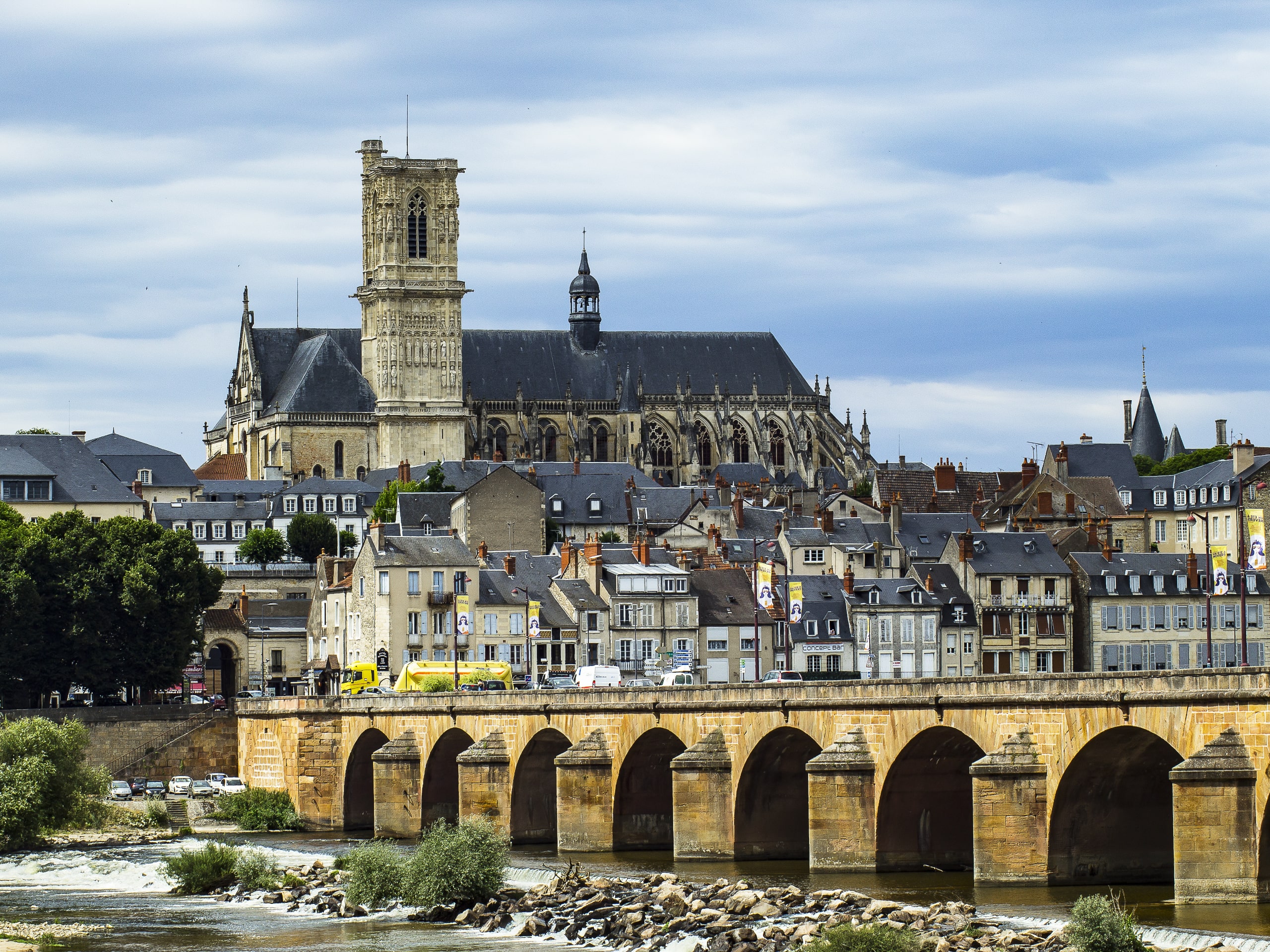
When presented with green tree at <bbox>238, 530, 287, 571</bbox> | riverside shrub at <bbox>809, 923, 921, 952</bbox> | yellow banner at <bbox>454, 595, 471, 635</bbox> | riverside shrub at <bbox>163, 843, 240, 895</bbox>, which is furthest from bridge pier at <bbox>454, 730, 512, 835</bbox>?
green tree at <bbox>238, 530, 287, 571</bbox>

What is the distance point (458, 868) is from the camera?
43750 millimetres

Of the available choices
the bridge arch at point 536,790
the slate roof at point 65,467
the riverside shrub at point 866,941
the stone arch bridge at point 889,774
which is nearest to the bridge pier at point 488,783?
the stone arch bridge at point 889,774

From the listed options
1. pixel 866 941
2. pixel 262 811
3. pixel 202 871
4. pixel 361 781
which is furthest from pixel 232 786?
pixel 866 941

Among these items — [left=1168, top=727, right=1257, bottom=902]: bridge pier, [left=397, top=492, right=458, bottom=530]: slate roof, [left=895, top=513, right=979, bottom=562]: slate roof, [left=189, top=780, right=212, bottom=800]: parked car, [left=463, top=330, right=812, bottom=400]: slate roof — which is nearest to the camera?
[left=1168, top=727, right=1257, bottom=902]: bridge pier

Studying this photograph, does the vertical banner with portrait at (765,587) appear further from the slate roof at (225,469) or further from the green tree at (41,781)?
the slate roof at (225,469)

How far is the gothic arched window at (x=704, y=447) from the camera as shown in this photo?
164 meters

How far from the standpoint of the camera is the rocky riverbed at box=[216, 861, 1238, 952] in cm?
3456

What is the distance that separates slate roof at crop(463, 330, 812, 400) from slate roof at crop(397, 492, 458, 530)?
47.5m

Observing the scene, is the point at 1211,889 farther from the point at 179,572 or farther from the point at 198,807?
the point at 179,572

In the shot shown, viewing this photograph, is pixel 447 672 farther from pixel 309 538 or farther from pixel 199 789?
pixel 309 538

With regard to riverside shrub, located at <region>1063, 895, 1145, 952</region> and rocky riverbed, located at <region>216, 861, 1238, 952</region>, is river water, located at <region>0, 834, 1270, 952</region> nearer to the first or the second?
rocky riverbed, located at <region>216, 861, 1238, 952</region>

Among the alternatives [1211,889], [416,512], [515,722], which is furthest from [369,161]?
[1211,889]

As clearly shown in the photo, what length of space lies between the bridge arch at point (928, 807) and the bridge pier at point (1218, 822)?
7.29 meters

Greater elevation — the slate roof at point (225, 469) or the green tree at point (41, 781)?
the slate roof at point (225, 469)
